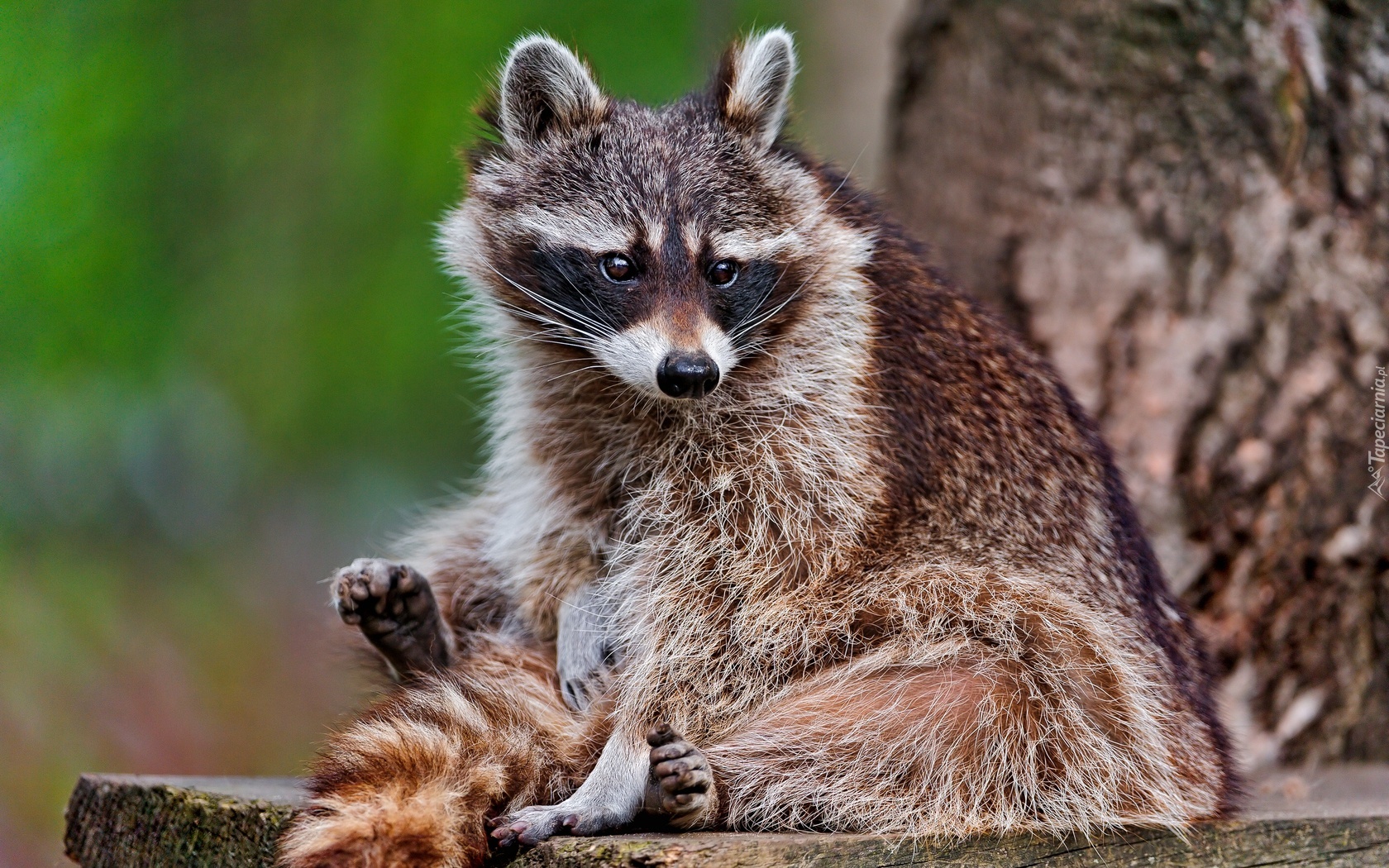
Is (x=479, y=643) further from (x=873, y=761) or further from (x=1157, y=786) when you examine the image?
(x=1157, y=786)

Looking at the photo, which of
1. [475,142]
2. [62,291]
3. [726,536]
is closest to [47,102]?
[62,291]

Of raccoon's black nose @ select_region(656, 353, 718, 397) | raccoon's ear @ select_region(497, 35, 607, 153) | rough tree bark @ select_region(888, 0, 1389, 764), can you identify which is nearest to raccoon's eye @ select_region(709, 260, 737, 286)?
raccoon's black nose @ select_region(656, 353, 718, 397)

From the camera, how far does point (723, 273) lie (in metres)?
3.52

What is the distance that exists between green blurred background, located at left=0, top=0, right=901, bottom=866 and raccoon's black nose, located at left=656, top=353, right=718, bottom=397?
2.19 metres

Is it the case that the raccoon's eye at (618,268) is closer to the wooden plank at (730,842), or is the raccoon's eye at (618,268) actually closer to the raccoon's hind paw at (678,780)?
the raccoon's hind paw at (678,780)

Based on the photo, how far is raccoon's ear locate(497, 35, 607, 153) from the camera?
12.2 feet

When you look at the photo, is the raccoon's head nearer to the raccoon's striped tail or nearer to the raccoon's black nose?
the raccoon's black nose

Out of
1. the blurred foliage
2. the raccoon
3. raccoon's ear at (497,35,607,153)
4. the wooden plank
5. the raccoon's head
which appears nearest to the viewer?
the wooden plank

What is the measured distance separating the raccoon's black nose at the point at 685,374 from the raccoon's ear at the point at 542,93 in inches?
38.9

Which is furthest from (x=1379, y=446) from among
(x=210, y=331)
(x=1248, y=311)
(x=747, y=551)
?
(x=210, y=331)

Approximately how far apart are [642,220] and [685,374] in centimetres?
56

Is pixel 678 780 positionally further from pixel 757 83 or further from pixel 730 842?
pixel 757 83

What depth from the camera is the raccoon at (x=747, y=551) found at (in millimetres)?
2980

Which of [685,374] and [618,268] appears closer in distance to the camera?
[685,374]
